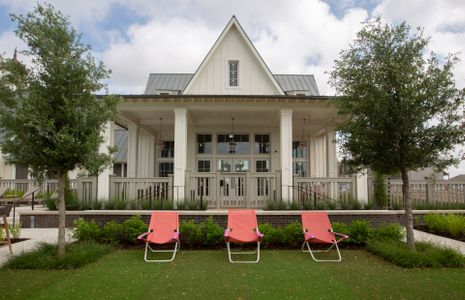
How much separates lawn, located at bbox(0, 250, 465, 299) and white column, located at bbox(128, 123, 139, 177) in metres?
8.41

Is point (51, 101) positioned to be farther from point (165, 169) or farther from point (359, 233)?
point (165, 169)

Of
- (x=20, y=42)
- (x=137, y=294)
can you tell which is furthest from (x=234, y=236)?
(x=20, y=42)

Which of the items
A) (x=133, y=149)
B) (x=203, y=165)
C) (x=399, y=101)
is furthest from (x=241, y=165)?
(x=399, y=101)

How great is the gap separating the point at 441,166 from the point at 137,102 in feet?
30.3

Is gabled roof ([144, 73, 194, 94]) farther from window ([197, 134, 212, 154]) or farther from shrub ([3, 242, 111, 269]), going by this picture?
shrub ([3, 242, 111, 269])

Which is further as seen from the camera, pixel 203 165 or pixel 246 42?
pixel 203 165

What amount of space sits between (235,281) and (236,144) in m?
10.6

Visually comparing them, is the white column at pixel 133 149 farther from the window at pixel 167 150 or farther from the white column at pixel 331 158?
the white column at pixel 331 158

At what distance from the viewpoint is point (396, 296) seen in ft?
14.3

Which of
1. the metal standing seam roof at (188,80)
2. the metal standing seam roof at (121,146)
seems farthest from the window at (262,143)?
the metal standing seam roof at (121,146)

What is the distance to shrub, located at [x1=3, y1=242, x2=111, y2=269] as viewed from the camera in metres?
5.79

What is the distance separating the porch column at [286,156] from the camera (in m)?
11.2

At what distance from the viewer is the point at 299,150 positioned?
1650cm

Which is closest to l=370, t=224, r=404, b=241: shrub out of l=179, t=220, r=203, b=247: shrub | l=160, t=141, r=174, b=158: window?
l=179, t=220, r=203, b=247: shrub
